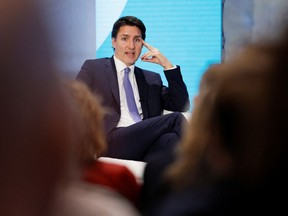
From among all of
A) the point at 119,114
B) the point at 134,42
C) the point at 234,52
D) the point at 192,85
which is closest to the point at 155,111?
the point at 119,114

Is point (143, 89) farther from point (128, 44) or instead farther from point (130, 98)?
point (128, 44)

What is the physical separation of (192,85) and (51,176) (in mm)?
3869

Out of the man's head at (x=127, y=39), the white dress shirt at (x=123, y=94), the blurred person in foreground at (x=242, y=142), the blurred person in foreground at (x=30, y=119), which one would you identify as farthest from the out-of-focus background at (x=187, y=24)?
Result: the blurred person in foreground at (x=30, y=119)

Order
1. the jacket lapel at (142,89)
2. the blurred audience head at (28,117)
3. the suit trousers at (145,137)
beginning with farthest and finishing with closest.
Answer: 1. the jacket lapel at (142,89)
2. the suit trousers at (145,137)
3. the blurred audience head at (28,117)

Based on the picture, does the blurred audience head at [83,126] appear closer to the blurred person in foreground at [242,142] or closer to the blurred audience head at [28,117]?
the blurred audience head at [28,117]

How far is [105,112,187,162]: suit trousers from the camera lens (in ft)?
8.36

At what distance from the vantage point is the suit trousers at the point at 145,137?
8.36 feet

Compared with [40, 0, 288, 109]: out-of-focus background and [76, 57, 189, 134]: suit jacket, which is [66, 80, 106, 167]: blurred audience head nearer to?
[76, 57, 189, 134]: suit jacket

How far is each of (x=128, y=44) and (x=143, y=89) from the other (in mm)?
340

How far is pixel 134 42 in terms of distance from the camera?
3061 mm

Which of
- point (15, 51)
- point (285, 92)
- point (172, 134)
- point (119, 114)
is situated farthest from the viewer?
point (119, 114)

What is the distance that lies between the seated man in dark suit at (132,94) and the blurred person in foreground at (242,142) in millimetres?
1716

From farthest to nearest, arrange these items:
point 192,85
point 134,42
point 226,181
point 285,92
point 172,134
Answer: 1. point 192,85
2. point 134,42
3. point 172,134
4. point 226,181
5. point 285,92

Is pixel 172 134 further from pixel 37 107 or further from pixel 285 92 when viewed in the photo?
pixel 37 107
